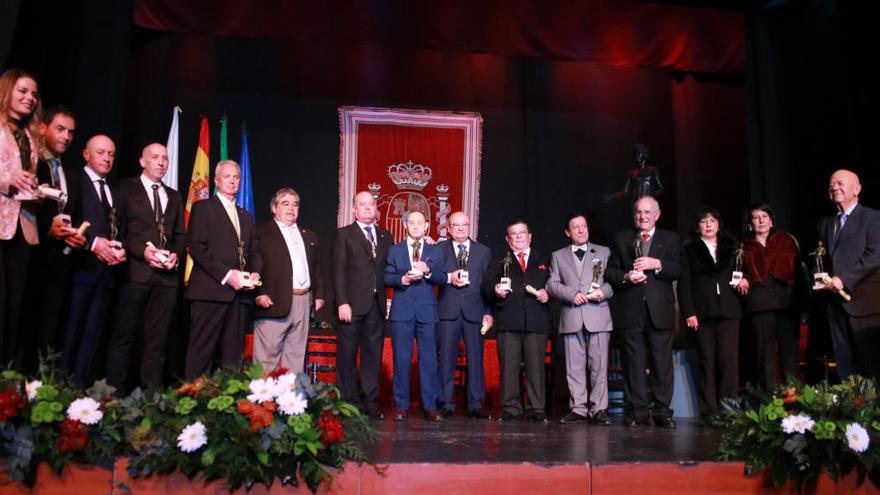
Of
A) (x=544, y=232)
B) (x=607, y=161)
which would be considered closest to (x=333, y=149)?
(x=544, y=232)

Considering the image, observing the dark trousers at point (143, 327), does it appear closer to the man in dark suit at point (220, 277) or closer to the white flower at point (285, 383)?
the man in dark suit at point (220, 277)

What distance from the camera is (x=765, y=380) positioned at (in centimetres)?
542

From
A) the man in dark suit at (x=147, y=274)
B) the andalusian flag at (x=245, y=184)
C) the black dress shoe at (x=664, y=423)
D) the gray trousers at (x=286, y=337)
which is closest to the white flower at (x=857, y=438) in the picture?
the black dress shoe at (x=664, y=423)

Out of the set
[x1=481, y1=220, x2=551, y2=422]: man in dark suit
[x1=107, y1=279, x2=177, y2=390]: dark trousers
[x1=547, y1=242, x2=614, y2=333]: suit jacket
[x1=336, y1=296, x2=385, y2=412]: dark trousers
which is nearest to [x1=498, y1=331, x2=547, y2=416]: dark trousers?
[x1=481, y1=220, x2=551, y2=422]: man in dark suit

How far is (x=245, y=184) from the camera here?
7.62 m

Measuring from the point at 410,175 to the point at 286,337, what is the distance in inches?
146

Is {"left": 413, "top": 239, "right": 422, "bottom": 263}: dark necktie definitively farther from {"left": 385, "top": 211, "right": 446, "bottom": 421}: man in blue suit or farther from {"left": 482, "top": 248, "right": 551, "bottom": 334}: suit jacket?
{"left": 482, "top": 248, "right": 551, "bottom": 334}: suit jacket

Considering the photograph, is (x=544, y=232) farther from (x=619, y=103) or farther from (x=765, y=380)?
(x=765, y=380)

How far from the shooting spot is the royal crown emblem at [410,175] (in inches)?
333

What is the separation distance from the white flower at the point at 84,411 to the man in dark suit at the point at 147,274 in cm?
171

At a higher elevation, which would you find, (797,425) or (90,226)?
(90,226)

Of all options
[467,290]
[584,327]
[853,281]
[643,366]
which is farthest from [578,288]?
[853,281]

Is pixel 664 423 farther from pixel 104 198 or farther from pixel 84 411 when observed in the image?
pixel 104 198

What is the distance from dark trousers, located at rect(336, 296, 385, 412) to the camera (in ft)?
17.3
